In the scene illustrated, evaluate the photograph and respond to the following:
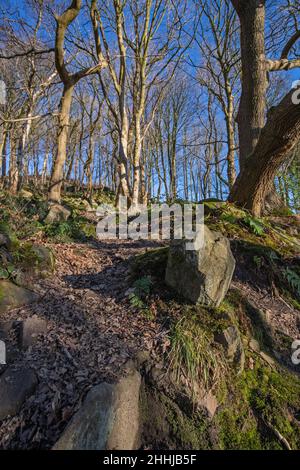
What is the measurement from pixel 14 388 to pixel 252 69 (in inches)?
242

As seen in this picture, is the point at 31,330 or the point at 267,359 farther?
the point at 267,359

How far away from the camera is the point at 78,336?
2408mm

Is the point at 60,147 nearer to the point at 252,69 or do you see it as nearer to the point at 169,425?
the point at 252,69

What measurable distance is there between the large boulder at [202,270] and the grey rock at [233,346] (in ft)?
1.09

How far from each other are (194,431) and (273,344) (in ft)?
4.25

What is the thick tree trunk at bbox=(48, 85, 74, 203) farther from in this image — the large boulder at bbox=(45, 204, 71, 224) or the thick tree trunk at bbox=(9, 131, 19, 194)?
the thick tree trunk at bbox=(9, 131, 19, 194)

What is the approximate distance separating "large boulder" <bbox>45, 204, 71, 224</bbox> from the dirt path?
1973 millimetres

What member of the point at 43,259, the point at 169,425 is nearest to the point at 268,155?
the point at 43,259

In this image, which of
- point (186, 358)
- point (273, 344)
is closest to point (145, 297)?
point (186, 358)

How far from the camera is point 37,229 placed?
15.3ft

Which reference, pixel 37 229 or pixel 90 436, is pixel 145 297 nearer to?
pixel 90 436

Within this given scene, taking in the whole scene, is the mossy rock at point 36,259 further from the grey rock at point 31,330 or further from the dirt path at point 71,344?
the grey rock at point 31,330

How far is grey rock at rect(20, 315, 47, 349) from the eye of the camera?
2297 mm

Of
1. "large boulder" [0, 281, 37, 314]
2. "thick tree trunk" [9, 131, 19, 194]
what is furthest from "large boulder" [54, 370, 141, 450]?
"thick tree trunk" [9, 131, 19, 194]
